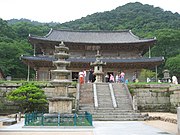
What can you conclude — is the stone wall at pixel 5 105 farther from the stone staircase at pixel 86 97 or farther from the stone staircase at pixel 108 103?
the stone staircase at pixel 108 103

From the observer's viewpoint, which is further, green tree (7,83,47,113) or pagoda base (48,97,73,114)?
green tree (7,83,47,113)

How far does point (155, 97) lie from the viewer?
23406 mm

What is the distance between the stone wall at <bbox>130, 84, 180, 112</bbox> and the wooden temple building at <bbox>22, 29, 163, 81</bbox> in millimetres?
8354

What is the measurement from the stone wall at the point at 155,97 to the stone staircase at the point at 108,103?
74.0 inches

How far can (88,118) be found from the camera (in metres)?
13.7

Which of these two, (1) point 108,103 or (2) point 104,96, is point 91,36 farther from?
(1) point 108,103

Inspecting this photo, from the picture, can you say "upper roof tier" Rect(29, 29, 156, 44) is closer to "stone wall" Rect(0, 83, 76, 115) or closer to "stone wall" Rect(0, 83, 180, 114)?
"stone wall" Rect(0, 83, 180, 114)

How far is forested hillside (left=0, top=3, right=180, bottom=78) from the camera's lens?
148 ft

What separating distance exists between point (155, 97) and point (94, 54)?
14353mm

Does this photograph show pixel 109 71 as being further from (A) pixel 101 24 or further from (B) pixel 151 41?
(A) pixel 101 24

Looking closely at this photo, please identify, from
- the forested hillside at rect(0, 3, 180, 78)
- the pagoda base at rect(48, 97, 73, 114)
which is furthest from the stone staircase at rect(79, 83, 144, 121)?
the forested hillside at rect(0, 3, 180, 78)

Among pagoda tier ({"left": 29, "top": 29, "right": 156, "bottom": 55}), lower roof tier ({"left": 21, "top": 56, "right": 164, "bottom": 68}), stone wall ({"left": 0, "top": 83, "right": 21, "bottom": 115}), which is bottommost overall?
stone wall ({"left": 0, "top": 83, "right": 21, "bottom": 115})

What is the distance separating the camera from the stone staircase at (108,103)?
1762 centimetres

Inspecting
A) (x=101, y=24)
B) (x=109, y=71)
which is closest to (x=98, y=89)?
(x=109, y=71)
